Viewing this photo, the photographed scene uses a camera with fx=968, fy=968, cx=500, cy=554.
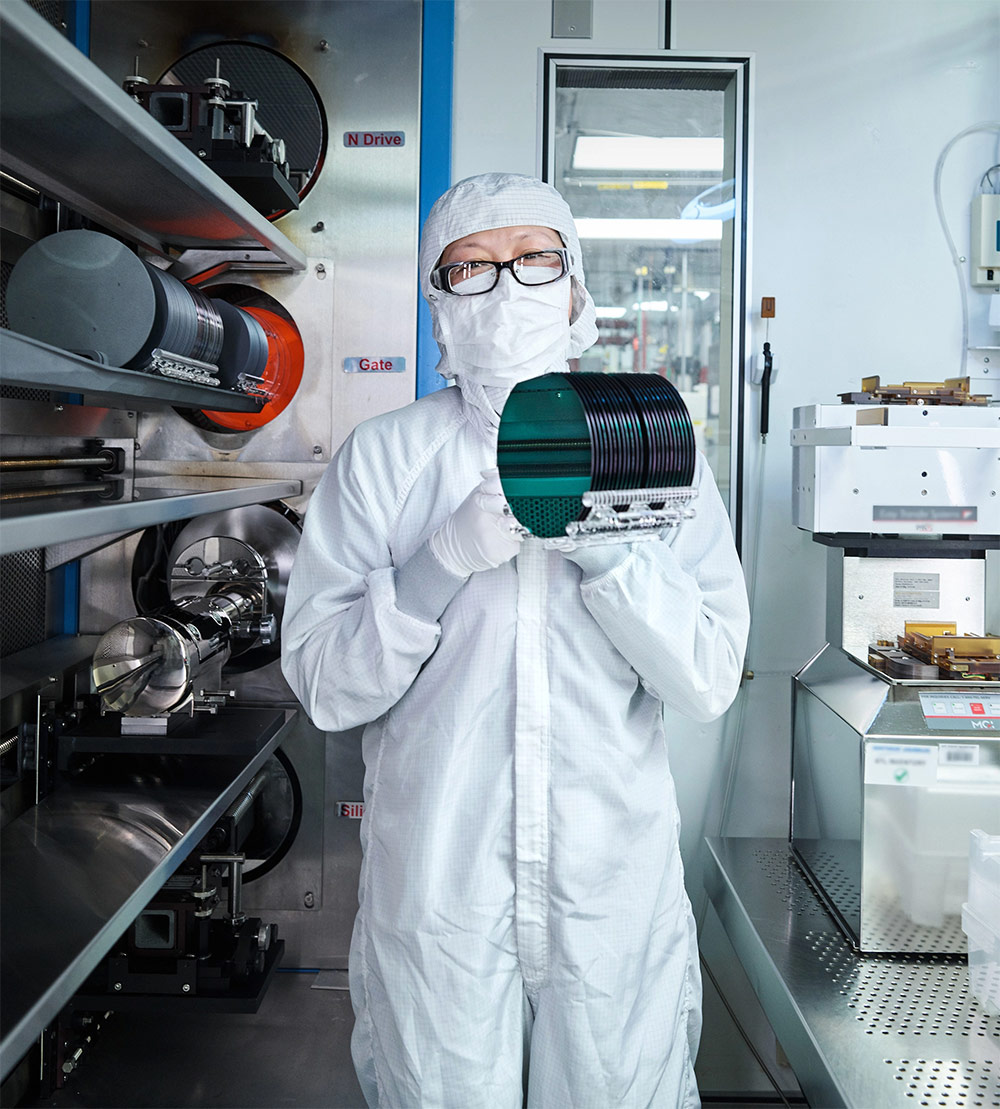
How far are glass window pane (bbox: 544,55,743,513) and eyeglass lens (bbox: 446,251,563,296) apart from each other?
3.28 ft

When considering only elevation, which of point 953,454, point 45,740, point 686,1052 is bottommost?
point 686,1052

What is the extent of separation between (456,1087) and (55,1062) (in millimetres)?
1225

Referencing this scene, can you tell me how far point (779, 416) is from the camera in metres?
2.40

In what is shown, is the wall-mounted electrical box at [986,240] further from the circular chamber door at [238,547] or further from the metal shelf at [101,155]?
the circular chamber door at [238,547]

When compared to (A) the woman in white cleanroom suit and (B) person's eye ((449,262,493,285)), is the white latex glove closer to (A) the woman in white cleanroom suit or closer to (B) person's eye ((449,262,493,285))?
(A) the woman in white cleanroom suit

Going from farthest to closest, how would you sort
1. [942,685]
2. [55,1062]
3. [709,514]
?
[55,1062] < [942,685] < [709,514]

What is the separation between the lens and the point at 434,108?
7.65 feet

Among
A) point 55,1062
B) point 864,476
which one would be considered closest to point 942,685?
point 864,476

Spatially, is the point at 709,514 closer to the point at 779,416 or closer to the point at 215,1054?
the point at 779,416

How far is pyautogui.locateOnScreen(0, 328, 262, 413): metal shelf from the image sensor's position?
1.18 meters

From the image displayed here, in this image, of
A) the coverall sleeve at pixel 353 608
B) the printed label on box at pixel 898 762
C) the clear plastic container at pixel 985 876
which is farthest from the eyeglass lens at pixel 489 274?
the clear plastic container at pixel 985 876

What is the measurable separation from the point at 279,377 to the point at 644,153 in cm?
107

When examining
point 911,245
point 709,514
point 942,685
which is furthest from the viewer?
point 911,245

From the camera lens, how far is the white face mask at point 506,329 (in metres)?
1.39
